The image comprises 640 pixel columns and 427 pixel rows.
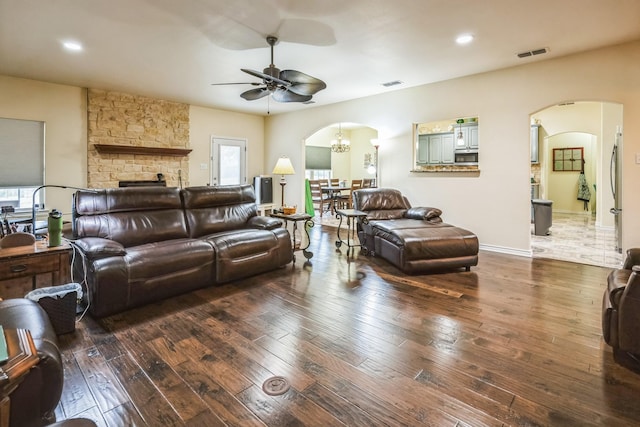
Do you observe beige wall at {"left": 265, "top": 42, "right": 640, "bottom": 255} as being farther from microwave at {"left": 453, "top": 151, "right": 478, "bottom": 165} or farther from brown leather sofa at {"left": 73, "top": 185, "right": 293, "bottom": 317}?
brown leather sofa at {"left": 73, "top": 185, "right": 293, "bottom": 317}

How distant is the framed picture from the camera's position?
9.41 m

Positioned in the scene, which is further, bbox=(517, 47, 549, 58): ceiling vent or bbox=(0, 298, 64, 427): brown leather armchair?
bbox=(517, 47, 549, 58): ceiling vent

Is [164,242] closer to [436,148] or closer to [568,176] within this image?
[436,148]

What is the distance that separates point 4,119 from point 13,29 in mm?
2274

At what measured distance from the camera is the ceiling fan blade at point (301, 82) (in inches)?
140

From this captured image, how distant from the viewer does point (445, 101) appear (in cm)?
537

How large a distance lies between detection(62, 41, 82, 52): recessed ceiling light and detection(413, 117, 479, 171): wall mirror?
6.21 metres

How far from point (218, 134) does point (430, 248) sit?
590 centimetres

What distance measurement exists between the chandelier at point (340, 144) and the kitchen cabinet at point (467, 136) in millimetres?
3940

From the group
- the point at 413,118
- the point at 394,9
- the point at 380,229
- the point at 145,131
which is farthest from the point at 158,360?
the point at 145,131

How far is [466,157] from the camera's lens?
7.95 meters

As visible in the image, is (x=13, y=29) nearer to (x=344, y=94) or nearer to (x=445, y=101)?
(x=344, y=94)

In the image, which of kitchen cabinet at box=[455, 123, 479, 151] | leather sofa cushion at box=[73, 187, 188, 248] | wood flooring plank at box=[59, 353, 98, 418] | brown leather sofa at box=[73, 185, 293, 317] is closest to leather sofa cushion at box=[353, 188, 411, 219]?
brown leather sofa at box=[73, 185, 293, 317]

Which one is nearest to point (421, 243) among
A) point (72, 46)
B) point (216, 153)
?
point (72, 46)
